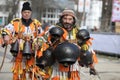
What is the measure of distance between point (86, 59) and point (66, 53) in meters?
0.53

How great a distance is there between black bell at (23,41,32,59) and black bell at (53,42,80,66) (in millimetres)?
1913

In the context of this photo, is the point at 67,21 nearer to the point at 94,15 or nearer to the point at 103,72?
the point at 103,72

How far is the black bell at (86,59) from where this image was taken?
6.13 metres

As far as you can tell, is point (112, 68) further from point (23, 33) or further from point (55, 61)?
point (55, 61)

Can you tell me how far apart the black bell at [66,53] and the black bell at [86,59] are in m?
0.36

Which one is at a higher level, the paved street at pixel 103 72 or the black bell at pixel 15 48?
the black bell at pixel 15 48

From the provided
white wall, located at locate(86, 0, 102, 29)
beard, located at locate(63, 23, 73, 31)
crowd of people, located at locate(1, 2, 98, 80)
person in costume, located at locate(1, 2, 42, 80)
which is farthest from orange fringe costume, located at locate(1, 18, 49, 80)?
white wall, located at locate(86, 0, 102, 29)

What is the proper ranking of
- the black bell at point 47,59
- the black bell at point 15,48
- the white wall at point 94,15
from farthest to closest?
the white wall at point 94,15 < the black bell at point 15,48 < the black bell at point 47,59

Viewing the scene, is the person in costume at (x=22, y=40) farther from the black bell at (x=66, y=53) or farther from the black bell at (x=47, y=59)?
the black bell at (x=66, y=53)

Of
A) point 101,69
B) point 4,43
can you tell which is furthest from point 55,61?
point 101,69

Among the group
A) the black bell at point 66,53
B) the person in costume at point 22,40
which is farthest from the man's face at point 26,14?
the black bell at point 66,53

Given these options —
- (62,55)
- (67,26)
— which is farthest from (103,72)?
(62,55)

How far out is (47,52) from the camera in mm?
5887

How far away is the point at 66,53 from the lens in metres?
5.68
